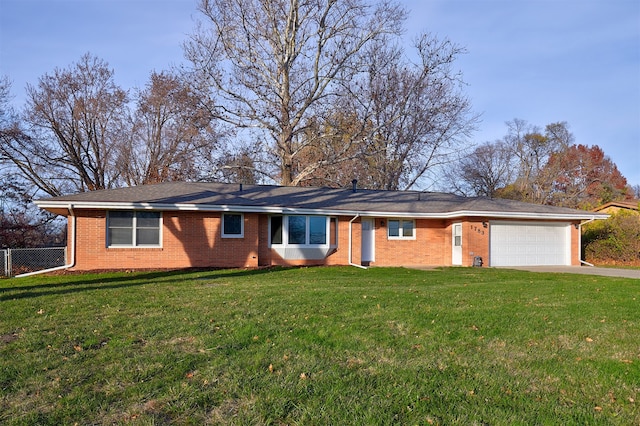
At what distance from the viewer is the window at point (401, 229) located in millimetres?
19031

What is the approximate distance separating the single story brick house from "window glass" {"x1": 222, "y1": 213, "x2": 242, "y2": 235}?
4 centimetres

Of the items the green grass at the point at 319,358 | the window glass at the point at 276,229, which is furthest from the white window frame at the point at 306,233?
the green grass at the point at 319,358

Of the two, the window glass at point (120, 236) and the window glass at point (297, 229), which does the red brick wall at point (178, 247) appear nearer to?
the window glass at point (120, 236)

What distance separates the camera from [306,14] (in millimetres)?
25141

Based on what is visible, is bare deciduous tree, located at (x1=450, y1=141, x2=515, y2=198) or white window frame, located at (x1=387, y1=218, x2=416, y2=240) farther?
bare deciduous tree, located at (x1=450, y1=141, x2=515, y2=198)

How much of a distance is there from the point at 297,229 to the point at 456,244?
664 cm

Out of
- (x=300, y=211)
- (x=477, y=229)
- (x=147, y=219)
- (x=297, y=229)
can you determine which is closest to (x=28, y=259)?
(x=147, y=219)

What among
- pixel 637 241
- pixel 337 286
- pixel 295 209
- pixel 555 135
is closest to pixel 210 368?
pixel 337 286

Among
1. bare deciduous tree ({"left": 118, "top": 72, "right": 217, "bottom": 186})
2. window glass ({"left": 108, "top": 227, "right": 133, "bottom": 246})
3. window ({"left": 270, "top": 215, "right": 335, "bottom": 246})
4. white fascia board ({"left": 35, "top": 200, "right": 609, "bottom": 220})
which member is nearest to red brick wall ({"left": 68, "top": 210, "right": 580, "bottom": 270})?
window glass ({"left": 108, "top": 227, "right": 133, "bottom": 246})

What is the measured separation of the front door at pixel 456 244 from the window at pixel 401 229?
168cm

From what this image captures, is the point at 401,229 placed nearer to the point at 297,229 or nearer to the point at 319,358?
the point at 297,229

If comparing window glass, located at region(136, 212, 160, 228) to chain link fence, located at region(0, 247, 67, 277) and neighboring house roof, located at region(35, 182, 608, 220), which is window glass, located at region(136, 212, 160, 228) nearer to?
neighboring house roof, located at region(35, 182, 608, 220)

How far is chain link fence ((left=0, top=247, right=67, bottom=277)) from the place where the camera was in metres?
15.1

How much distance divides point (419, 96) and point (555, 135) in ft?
71.8
